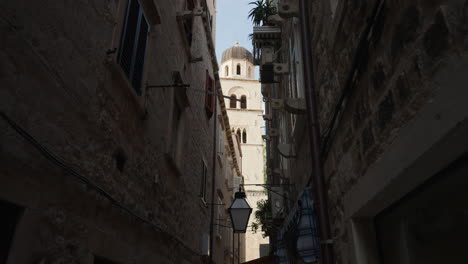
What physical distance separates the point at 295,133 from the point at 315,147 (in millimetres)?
2542

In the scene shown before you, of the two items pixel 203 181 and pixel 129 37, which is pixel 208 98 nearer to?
pixel 203 181

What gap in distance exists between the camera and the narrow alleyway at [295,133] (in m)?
2.06

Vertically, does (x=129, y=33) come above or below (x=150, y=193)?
above

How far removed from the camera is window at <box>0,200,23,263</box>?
2.70 m

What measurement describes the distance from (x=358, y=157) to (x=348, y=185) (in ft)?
1.36

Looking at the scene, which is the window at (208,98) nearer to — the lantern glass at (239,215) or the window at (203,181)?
the window at (203,181)

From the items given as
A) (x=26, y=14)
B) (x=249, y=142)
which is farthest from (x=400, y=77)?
(x=249, y=142)

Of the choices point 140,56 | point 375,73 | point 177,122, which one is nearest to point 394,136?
point 375,73

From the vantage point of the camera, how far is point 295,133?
6.93 metres

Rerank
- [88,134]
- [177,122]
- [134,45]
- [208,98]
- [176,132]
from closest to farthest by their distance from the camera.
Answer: [88,134]
[134,45]
[176,132]
[177,122]
[208,98]

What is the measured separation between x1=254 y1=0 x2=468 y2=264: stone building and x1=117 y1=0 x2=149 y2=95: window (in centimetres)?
270

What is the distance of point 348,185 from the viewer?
3.54 metres

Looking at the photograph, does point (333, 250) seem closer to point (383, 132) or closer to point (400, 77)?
point (383, 132)

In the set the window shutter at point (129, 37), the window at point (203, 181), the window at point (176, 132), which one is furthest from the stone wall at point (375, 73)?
the window at point (203, 181)
